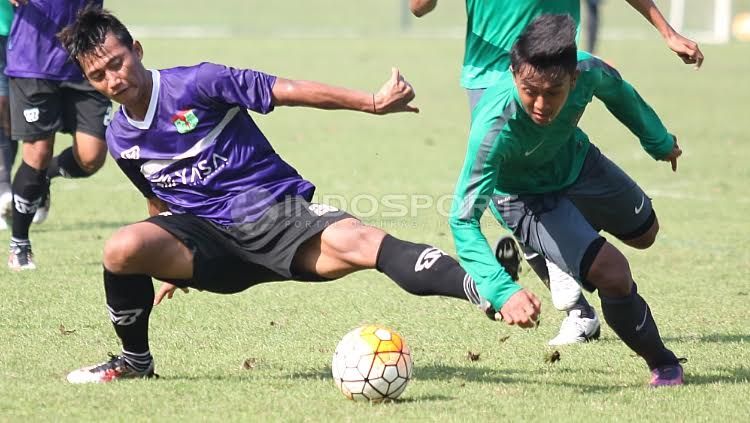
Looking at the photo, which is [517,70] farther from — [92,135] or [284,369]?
[92,135]

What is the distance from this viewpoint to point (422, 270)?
518 centimetres

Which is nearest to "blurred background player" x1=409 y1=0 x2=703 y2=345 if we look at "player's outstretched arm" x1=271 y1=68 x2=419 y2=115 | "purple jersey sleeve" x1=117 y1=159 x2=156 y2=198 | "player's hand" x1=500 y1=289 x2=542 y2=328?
"player's outstretched arm" x1=271 y1=68 x2=419 y2=115

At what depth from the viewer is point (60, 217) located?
34.8 ft

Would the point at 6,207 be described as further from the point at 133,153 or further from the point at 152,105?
the point at 152,105

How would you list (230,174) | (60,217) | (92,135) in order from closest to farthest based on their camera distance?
(230,174) < (92,135) < (60,217)

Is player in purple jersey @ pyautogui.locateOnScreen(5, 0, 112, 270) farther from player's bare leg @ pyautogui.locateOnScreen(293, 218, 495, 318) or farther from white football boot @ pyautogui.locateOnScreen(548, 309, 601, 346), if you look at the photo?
white football boot @ pyautogui.locateOnScreen(548, 309, 601, 346)

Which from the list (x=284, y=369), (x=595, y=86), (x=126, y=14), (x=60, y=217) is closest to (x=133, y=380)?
(x=284, y=369)

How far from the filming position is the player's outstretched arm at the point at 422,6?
22.2 feet

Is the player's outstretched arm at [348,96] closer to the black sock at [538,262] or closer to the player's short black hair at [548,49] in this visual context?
the player's short black hair at [548,49]

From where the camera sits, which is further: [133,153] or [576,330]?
[576,330]

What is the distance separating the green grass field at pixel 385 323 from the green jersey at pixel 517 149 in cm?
66

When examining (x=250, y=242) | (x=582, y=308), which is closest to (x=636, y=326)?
(x=582, y=308)

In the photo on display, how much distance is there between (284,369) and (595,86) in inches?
76.2

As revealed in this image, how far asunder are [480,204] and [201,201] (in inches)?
49.9
